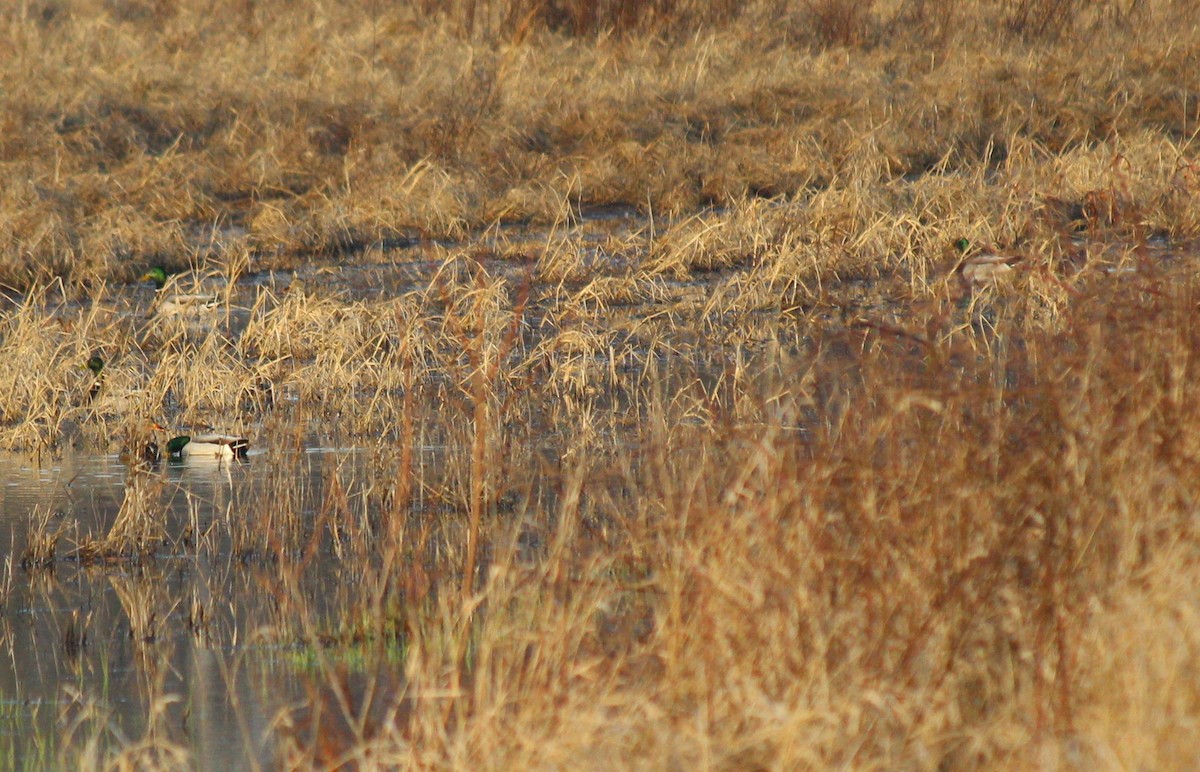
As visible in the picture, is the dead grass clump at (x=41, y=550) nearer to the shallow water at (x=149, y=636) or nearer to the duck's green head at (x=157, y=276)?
the shallow water at (x=149, y=636)

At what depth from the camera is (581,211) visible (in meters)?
13.4

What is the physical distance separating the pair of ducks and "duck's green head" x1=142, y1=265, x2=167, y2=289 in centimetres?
302

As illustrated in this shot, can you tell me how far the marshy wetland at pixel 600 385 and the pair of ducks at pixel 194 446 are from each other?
0.05m

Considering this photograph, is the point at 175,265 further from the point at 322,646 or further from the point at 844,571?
the point at 844,571

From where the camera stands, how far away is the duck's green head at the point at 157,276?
36.8ft

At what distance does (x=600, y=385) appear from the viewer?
30.5 ft

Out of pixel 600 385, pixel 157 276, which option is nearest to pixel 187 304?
pixel 157 276

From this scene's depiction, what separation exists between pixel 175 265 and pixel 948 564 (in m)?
9.12

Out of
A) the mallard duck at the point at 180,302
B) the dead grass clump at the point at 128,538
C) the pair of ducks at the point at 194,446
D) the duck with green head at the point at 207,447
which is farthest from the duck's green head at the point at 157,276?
the dead grass clump at the point at 128,538

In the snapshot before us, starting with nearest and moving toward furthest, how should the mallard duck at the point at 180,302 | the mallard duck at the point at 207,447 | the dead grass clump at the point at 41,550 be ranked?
the dead grass clump at the point at 41,550, the mallard duck at the point at 207,447, the mallard duck at the point at 180,302

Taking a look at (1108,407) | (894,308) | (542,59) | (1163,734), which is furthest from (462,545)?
(542,59)

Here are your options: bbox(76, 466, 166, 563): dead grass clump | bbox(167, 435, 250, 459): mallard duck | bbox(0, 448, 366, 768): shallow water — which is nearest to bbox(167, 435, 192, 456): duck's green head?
bbox(167, 435, 250, 459): mallard duck

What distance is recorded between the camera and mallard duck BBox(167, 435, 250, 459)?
8164 mm

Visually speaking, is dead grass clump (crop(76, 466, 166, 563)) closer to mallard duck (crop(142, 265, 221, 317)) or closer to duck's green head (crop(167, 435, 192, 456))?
duck's green head (crop(167, 435, 192, 456))
